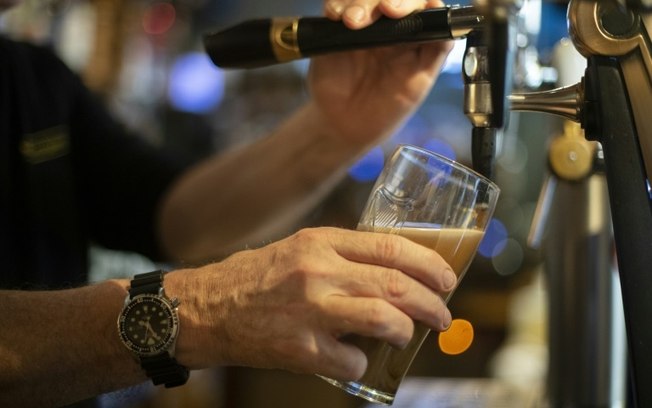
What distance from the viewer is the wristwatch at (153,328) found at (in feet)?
2.29

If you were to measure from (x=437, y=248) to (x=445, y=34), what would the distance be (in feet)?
0.58

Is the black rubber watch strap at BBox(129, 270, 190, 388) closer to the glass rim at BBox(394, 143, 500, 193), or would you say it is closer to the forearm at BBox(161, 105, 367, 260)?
the glass rim at BBox(394, 143, 500, 193)

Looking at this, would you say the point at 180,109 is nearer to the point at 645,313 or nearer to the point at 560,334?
the point at 560,334

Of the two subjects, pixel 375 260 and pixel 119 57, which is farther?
pixel 119 57

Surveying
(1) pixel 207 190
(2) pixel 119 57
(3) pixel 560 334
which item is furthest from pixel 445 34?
(2) pixel 119 57

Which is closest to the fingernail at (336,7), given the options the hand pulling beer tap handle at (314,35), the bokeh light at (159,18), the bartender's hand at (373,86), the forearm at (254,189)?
the hand pulling beer tap handle at (314,35)

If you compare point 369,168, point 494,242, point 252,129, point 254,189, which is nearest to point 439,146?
point 369,168

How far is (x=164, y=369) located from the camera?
716 millimetres

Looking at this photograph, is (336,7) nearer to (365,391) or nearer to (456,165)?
(456,165)

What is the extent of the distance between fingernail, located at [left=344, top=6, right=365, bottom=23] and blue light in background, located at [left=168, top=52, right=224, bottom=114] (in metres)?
3.35

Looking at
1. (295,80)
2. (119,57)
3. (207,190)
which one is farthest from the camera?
(295,80)

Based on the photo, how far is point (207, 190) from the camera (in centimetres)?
147

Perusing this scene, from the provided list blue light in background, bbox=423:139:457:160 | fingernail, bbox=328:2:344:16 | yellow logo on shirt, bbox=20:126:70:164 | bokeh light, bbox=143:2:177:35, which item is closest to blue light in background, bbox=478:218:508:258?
blue light in background, bbox=423:139:457:160

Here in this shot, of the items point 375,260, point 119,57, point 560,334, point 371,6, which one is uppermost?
point 119,57
